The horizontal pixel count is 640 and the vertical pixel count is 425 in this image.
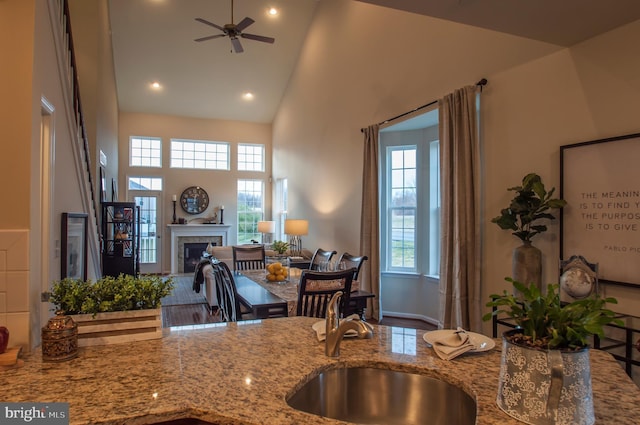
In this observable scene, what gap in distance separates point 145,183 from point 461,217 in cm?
820

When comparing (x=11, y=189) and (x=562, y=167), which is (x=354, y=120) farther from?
(x=11, y=189)

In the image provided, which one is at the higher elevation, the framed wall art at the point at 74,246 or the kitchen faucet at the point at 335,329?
the framed wall art at the point at 74,246

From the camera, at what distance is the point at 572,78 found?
2965 mm

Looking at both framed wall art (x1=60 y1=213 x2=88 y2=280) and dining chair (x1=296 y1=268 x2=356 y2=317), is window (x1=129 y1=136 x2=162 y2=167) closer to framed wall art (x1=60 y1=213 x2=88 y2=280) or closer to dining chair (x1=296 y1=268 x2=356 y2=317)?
framed wall art (x1=60 y1=213 x2=88 y2=280)

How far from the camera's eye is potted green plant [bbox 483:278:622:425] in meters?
0.99

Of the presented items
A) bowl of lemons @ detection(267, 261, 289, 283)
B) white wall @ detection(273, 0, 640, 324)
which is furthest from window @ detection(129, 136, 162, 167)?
bowl of lemons @ detection(267, 261, 289, 283)

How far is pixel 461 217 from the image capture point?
3820 millimetres

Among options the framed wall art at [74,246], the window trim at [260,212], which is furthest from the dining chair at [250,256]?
the window trim at [260,212]

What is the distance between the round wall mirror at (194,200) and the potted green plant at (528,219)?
819 centimetres

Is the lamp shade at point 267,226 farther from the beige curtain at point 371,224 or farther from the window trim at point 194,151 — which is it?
the beige curtain at point 371,224

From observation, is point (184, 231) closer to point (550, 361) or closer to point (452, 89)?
point (452, 89)

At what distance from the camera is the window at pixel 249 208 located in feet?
34.6

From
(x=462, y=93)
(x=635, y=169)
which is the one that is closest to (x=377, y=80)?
(x=462, y=93)

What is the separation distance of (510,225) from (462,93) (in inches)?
57.9
